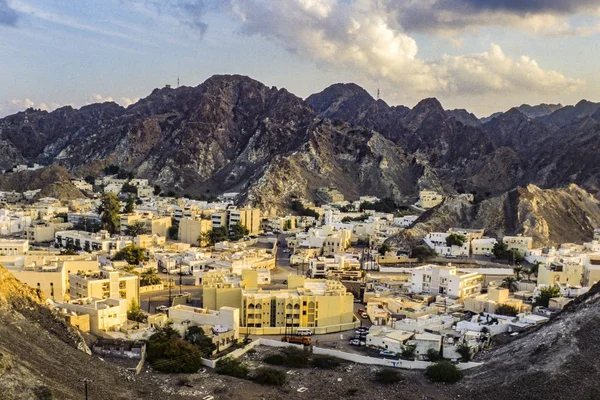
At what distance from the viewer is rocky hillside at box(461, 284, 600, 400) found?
18.5 meters

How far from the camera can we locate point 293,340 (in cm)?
2516

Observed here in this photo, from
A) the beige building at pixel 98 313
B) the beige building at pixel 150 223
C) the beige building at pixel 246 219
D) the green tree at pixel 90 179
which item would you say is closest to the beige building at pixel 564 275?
the beige building at pixel 98 313

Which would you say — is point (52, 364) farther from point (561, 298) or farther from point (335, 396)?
point (561, 298)

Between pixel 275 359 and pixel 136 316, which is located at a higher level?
pixel 136 316

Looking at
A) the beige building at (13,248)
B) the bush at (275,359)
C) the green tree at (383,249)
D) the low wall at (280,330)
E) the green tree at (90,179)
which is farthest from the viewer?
the green tree at (90,179)

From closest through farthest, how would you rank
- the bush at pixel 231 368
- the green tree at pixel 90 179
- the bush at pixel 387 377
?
1. the bush at pixel 387 377
2. the bush at pixel 231 368
3. the green tree at pixel 90 179

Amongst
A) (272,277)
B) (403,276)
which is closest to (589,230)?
(403,276)

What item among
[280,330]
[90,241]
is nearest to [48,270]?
[280,330]

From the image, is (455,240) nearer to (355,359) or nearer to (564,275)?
(564,275)

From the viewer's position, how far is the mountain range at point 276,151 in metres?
90.2

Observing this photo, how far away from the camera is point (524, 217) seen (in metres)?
55.0

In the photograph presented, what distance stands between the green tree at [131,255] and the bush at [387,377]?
76.2 ft

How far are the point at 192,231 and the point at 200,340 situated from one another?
29.6 m

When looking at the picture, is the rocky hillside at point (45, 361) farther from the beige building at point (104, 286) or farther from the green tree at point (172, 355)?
the beige building at point (104, 286)
